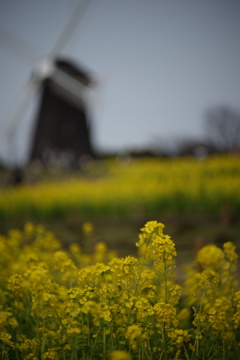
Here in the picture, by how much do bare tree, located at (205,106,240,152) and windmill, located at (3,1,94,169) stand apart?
14.2 meters

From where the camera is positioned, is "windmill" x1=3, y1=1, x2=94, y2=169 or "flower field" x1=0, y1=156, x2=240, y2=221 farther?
"windmill" x1=3, y1=1, x2=94, y2=169

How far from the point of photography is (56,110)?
64.6 feet

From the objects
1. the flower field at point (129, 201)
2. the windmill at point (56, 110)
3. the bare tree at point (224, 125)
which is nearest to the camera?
the flower field at point (129, 201)

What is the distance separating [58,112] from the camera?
19719 millimetres

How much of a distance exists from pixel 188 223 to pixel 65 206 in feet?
9.90

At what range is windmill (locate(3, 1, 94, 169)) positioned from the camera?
19234 millimetres

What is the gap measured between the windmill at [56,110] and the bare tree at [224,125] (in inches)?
559

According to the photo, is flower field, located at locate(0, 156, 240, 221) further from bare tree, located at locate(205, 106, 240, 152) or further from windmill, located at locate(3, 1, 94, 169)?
bare tree, located at locate(205, 106, 240, 152)

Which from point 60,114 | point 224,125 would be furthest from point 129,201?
point 224,125

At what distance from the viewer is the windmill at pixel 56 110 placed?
757 inches

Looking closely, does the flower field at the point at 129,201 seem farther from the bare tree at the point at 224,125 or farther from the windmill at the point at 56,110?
the bare tree at the point at 224,125

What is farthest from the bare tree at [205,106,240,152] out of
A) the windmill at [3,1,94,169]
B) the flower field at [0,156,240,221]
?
the flower field at [0,156,240,221]

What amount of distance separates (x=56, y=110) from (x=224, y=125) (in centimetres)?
1634

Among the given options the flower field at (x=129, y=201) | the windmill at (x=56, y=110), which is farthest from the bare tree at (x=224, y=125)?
the flower field at (x=129, y=201)
